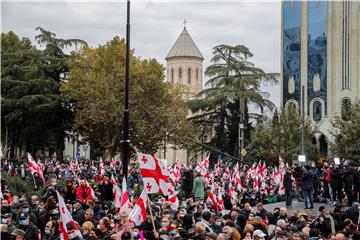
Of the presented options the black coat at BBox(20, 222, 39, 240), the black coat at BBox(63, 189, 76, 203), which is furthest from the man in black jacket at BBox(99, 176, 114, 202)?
the black coat at BBox(20, 222, 39, 240)

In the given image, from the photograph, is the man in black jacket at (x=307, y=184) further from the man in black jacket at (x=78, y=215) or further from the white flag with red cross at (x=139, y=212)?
the white flag with red cross at (x=139, y=212)

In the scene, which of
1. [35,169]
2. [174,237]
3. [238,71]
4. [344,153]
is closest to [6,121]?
[238,71]

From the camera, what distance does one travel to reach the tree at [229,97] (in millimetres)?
55875

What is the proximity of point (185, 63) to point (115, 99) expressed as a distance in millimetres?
74699

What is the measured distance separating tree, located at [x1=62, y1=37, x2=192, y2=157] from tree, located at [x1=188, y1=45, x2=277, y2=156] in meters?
6.65

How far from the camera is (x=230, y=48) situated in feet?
189

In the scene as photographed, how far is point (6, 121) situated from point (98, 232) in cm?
4152

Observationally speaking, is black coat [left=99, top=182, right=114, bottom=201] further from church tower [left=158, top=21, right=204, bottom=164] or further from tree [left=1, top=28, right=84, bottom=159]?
church tower [left=158, top=21, right=204, bottom=164]

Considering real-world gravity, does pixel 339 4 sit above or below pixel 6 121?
above

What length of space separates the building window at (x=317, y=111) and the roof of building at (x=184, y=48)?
5956 centimetres

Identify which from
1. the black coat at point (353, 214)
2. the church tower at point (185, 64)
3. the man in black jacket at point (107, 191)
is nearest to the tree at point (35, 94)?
the man in black jacket at point (107, 191)

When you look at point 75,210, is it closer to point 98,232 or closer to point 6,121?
point 98,232

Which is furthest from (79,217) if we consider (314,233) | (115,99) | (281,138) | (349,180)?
(281,138)

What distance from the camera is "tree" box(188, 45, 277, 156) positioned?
183 ft
